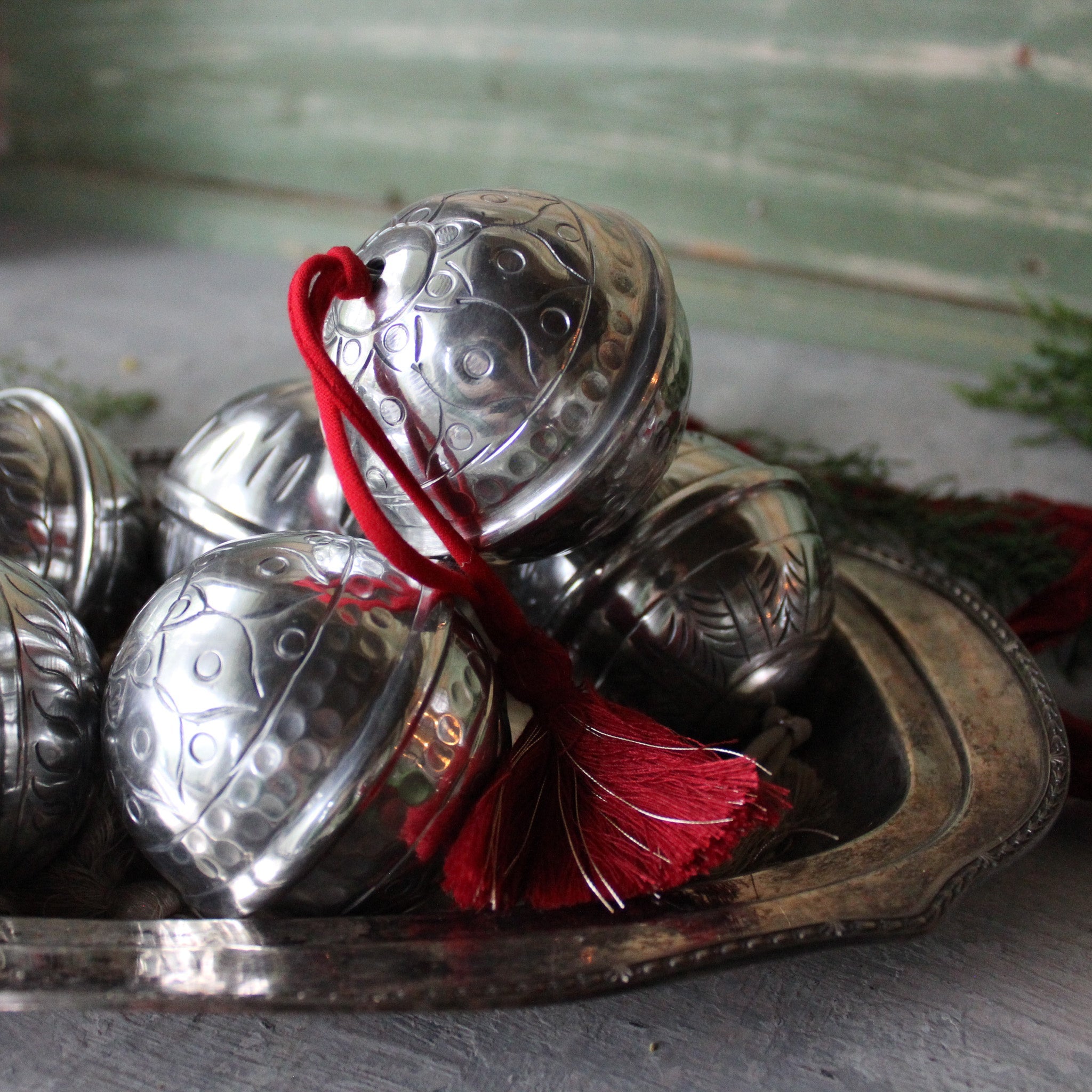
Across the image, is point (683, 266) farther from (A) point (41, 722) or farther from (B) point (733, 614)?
(A) point (41, 722)

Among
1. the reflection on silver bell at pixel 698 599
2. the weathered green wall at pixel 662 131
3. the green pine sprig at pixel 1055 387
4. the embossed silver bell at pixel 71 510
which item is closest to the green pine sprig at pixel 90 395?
the embossed silver bell at pixel 71 510

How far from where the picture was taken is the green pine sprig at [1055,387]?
1.60 meters

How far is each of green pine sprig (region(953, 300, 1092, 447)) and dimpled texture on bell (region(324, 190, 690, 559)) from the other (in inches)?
43.0

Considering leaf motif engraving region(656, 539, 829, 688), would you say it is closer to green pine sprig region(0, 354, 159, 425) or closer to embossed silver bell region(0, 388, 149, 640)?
embossed silver bell region(0, 388, 149, 640)

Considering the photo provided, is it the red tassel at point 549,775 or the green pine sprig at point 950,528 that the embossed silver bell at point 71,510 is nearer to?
the red tassel at point 549,775

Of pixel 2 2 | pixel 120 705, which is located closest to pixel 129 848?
pixel 120 705

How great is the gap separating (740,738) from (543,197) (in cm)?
41

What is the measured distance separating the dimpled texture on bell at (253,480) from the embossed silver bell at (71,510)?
36mm

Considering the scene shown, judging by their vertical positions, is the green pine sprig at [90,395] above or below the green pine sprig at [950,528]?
below

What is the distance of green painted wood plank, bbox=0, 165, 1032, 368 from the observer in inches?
74.7

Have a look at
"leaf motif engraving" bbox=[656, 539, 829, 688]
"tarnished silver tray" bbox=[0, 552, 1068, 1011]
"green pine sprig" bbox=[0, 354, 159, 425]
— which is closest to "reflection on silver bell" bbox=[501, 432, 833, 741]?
"leaf motif engraving" bbox=[656, 539, 829, 688]

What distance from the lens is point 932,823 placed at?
70 centimetres

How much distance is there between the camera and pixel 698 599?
2.47ft

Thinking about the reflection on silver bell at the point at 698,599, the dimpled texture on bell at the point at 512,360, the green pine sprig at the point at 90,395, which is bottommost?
the green pine sprig at the point at 90,395
